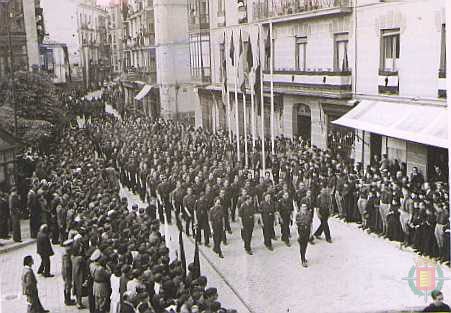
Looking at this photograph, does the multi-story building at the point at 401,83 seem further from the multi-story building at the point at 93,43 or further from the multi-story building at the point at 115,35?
the multi-story building at the point at 93,43

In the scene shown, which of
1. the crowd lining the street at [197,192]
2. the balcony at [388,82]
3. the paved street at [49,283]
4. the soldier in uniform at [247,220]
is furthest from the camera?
the balcony at [388,82]

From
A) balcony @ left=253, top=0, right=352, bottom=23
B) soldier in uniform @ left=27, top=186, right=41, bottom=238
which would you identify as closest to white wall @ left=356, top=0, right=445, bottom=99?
balcony @ left=253, top=0, right=352, bottom=23

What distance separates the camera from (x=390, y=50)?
658cm

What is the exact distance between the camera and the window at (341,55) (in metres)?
6.74

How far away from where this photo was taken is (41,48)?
6.09 m

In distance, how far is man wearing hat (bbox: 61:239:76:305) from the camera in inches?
219

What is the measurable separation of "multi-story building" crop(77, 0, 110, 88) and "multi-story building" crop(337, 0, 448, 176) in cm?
278

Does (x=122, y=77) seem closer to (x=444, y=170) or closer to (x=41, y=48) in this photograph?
(x=41, y=48)

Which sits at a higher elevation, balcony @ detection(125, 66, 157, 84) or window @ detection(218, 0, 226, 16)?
window @ detection(218, 0, 226, 16)

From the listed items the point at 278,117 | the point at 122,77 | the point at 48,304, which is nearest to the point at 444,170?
the point at 278,117

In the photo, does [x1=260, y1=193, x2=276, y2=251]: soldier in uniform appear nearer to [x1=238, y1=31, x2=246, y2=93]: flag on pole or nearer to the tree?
[x1=238, y1=31, x2=246, y2=93]: flag on pole

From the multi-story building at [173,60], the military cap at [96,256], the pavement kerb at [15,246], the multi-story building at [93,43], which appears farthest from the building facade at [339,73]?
the pavement kerb at [15,246]

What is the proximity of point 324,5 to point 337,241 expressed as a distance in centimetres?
276

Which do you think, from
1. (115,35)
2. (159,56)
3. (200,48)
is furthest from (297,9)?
(115,35)
